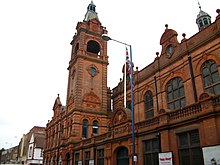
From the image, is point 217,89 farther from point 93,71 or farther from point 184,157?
point 93,71

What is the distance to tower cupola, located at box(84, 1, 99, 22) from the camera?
43106 millimetres

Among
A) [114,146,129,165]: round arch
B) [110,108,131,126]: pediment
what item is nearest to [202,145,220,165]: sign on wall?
[114,146,129,165]: round arch

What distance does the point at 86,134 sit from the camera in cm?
3350

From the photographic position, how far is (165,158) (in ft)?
53.0

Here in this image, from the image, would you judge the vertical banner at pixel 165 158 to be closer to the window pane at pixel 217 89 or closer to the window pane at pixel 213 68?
the window pane at pixel 217 89

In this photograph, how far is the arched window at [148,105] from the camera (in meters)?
25.1

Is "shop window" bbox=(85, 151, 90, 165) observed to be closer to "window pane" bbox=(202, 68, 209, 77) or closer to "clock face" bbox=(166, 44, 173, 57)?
"clock face" bbox=(166, 44, 173, 57)

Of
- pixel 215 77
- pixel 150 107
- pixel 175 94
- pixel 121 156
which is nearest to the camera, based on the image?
pixel 215 77

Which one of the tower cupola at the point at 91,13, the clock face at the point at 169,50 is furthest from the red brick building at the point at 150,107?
the tower cupola at the point at 91,13

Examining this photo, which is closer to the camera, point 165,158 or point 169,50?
point 165,158

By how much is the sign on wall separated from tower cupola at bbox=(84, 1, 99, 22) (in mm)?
34071

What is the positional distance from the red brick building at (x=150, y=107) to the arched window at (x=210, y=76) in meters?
0.08

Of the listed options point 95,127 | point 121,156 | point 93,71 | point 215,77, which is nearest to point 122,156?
point 121,156

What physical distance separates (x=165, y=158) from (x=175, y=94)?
8.20m
